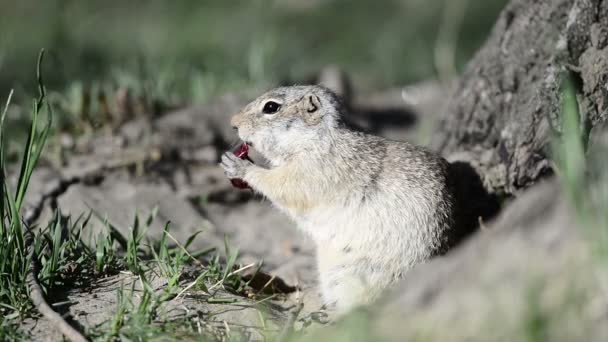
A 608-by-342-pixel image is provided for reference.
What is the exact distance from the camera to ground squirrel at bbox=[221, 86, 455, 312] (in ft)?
12.3

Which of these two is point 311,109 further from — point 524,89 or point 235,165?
point 524,89

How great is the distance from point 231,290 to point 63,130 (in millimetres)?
2554

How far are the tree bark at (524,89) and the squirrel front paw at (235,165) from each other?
134 cm

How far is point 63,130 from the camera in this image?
18.8 ft

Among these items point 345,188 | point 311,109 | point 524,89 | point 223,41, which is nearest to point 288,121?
point 311,109

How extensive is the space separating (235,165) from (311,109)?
21.7 inches

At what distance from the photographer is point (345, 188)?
13.2 ft

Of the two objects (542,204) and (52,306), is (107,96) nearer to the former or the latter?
(52,306)

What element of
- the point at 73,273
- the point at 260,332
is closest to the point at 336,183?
the point at 260,332

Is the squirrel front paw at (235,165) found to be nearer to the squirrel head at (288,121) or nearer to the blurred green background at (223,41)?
the squirrel head at (288,121)

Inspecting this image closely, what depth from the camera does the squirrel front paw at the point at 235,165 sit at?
437 centimetres

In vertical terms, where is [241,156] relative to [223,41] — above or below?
below

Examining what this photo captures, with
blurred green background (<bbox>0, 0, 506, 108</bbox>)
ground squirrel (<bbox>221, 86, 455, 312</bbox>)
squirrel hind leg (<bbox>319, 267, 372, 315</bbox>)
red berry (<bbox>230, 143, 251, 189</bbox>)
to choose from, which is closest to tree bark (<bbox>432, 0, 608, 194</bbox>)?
ground squirrel (<bbox>221, 86, 455, 312</bbox>)

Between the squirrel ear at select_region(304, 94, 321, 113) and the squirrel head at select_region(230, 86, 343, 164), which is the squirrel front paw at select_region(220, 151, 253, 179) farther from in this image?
the squirrel ear at select_region(304, 94, 321, 113)
